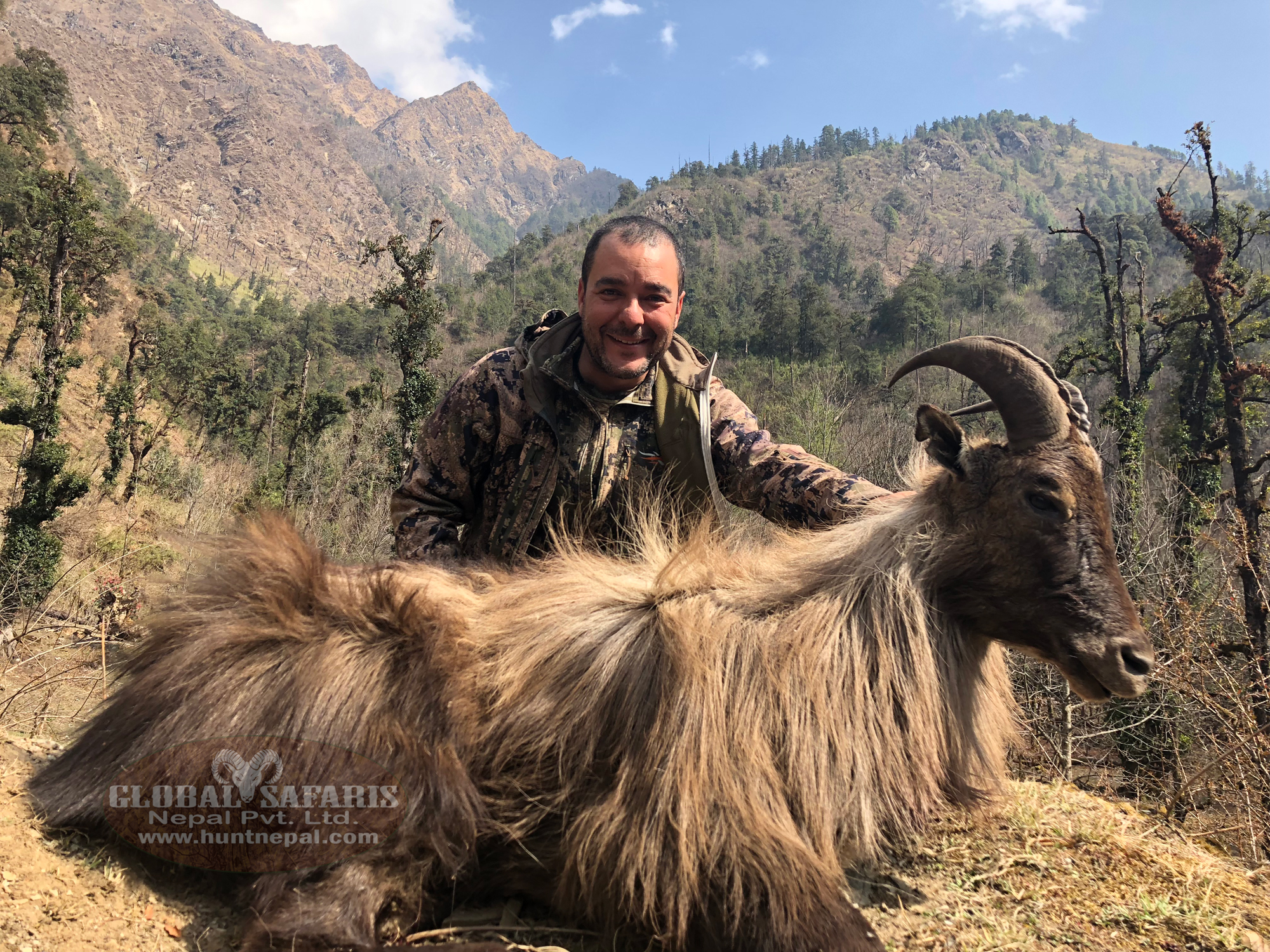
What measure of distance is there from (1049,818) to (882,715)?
116 centimetres

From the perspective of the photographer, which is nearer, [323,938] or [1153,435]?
[323,938]

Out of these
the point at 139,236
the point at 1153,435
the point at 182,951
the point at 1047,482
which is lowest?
the point at 182,951

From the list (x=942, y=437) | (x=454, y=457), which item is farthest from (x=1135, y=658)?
(x=454, y=457)

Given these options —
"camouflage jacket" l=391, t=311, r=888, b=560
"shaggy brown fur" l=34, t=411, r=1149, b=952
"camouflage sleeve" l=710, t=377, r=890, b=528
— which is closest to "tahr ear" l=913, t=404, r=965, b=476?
"shaggy brown fur" l=34, t=411, r=1149, b=952

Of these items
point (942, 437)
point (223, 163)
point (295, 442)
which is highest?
point (223, 163)

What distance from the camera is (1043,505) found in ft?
7.61

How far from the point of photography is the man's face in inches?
128

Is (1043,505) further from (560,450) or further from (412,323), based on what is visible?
(412,323)

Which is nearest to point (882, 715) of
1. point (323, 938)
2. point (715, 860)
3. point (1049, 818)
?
point (715, 860)

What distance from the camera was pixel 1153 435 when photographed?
114ft

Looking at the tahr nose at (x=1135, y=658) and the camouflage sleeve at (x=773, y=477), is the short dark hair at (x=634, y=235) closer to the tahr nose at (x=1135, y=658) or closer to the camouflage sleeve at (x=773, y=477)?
the camouflage sleeve at (x=773, y=477)

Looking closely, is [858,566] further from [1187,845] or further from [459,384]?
[459,384]

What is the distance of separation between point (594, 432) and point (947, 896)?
7.75ft

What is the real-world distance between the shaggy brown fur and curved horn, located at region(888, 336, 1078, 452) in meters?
0.08
